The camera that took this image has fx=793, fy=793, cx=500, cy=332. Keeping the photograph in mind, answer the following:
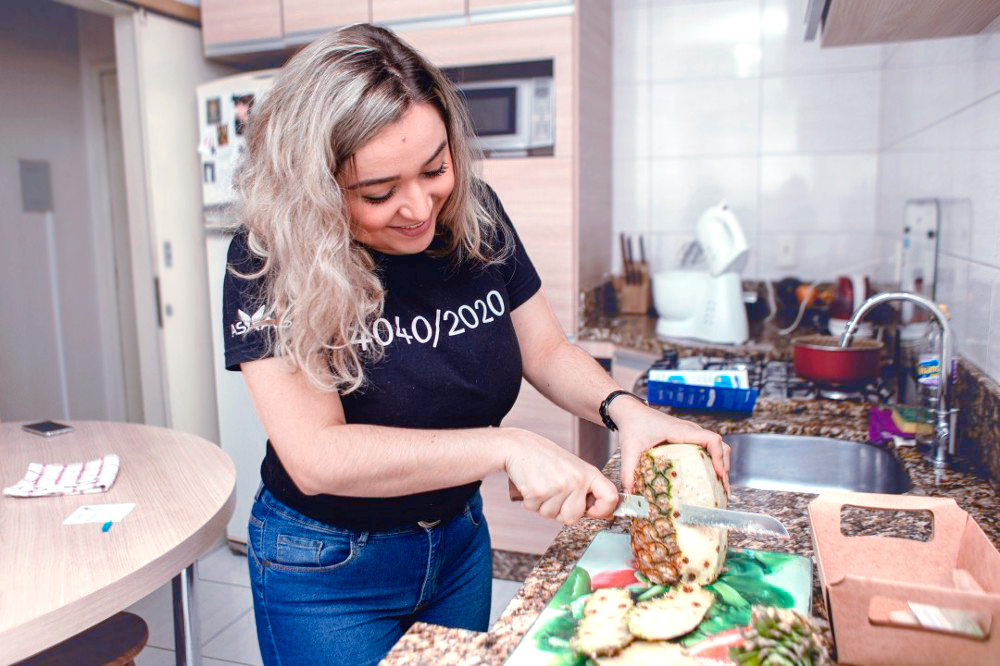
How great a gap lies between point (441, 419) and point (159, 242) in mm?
2096

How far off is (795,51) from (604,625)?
248 cm

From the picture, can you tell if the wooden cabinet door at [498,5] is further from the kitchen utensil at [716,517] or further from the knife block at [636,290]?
the kitchen utensil at [716,517]

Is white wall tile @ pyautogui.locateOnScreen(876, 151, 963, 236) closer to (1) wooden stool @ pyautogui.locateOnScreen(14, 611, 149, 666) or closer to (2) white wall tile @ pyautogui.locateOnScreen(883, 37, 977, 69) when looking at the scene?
(2) white wall tile @ pyautogui.locateOnScreen(883, 37, 977, 69)

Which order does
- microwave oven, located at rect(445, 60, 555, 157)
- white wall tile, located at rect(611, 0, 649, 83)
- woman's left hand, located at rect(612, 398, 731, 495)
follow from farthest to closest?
white wall tile, located at rect(611, 0, 649, 83), microwave oven, located at rect(445, 60, 555, 157), woman's left hand, located at rect(612, 398, 731, 495)

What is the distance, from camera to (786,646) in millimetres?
663

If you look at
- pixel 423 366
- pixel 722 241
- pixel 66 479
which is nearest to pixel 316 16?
pixel 722 241

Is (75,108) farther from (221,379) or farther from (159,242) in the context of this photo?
(221,379)

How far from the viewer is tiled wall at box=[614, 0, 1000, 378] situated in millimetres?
2658

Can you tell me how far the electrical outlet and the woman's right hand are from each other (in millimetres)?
2091

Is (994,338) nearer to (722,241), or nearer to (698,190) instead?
(722,241)

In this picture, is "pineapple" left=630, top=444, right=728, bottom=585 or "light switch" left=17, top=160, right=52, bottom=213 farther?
"light switch" left=17, top=160, right=52, bottom=213

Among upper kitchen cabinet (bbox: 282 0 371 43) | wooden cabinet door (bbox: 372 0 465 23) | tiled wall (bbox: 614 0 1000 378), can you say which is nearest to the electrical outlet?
tiled wall (bbox: 614 0 1000 378)

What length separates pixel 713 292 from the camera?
2.41 meters

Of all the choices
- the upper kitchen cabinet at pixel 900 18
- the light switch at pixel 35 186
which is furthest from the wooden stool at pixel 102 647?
the light switch at pixel 35 186
